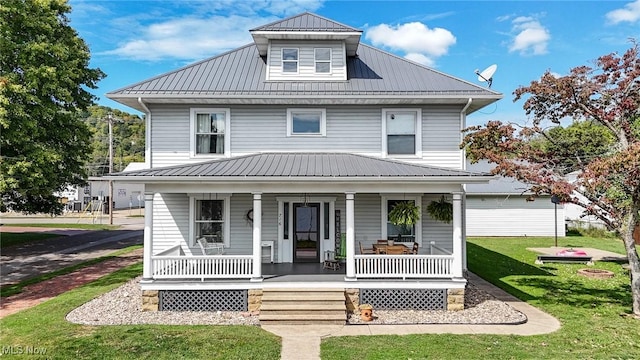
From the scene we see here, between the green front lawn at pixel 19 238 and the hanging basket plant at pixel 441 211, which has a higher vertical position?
the hanging basket plant at pixel 441 211

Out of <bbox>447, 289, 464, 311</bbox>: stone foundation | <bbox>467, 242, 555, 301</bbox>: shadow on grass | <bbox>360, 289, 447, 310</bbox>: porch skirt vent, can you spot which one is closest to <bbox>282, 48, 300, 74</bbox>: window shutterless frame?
<bbox>360, 289, 447, 310</bbox>: porch skirt vent

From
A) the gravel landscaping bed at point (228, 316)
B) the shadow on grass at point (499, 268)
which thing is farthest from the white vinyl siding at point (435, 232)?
the shadow on grass at point (499, 268)

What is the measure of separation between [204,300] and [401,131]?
7765 millimetres

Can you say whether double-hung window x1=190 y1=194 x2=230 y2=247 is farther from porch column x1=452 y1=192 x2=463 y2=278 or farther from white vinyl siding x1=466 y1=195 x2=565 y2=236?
white vinyl siding x1=466 y1=195 x2=565 y2=236

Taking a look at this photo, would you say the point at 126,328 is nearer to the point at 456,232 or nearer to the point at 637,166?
the point at 456,232

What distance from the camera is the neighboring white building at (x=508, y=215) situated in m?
27.5

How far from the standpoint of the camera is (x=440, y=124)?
12914mm

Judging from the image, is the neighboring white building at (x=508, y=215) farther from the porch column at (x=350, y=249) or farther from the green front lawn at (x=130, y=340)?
the green front lawn at (x=130, y=340)

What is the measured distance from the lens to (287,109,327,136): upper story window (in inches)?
509

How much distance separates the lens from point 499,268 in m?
16.1

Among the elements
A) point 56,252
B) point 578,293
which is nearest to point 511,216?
point 578,293

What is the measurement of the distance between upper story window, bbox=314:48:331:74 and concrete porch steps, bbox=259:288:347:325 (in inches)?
288

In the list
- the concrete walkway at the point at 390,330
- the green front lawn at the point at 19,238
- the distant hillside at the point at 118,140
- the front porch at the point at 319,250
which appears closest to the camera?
the concrete walkway at the point at 390,330

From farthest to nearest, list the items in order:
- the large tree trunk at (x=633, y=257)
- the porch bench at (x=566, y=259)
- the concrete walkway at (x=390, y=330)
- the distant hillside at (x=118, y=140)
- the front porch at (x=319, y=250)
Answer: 1. the distant hillside at (x=118, y=140)
2. the porch bench at (x=566, y=259)
3. the front porch at (x=319, y=250)
4. the large tree trunk at (x=633, y=257)
5. the concrete walkway at (x=390, y=330)
